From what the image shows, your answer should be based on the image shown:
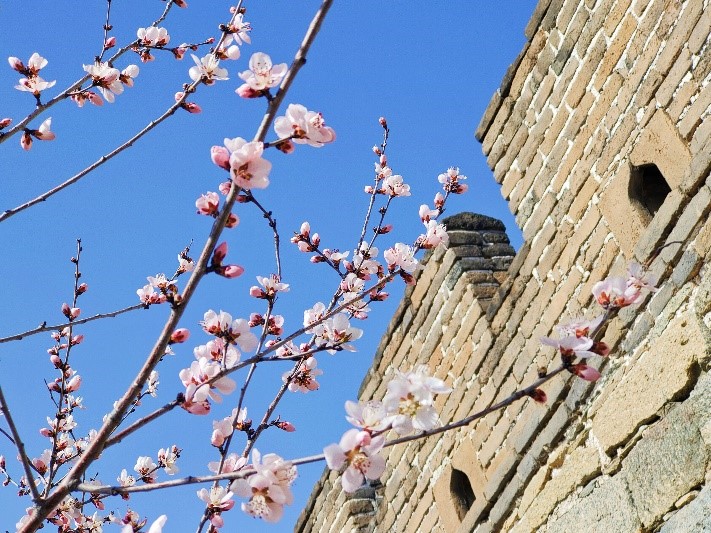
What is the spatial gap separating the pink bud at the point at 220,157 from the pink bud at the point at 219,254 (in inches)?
8.1

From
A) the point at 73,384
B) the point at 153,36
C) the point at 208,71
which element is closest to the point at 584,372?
the point at 208,71

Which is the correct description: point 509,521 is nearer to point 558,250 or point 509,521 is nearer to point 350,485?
point 558,250

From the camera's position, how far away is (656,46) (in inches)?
132

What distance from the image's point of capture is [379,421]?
1.99 metres

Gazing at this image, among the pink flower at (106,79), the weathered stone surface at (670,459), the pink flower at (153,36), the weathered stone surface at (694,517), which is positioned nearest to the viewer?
the weathered stone surface at (694,517)

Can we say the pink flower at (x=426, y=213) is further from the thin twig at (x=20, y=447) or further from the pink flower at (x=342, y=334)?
the thin twig at (x=20, y=447)

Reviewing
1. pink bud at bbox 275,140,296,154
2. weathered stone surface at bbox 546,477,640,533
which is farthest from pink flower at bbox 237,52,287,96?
weathered stone surface at bbox 546,477,640,533

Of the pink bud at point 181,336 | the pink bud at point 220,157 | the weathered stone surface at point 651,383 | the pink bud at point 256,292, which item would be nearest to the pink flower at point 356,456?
the pink bud at point 181,336

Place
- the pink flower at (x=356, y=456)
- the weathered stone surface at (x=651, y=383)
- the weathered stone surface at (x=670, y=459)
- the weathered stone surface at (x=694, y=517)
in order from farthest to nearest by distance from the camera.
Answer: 1. the weathered stone surface at (x=651, y=383)
2. the weathered stone surface at (x=670, y=459)
3. the weathered stone surface at (x=694, y=517)
4. the pink flower at (x=356, y=456)

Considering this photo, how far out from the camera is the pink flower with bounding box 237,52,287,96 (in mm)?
2045

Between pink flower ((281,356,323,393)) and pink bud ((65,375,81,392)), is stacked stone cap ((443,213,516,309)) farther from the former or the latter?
pink bud ((65,375,81,392))

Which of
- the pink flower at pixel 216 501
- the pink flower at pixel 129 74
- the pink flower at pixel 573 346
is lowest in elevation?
the pink flower at pixel 573 346

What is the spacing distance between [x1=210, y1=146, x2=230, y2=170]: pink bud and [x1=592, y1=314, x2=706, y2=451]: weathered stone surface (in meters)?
1.89

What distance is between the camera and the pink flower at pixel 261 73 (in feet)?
6.71
